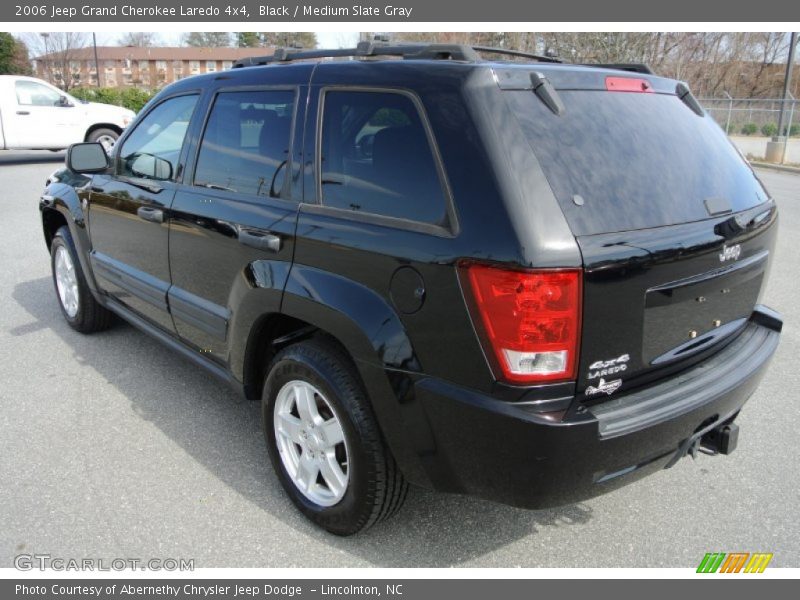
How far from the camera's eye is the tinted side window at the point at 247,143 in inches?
112

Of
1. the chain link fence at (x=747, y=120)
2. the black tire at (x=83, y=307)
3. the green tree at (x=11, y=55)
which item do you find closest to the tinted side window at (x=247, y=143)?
the black tire at (x=83, y=307)

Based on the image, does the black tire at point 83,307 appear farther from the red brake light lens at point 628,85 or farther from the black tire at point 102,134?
the black tire at point 102,134

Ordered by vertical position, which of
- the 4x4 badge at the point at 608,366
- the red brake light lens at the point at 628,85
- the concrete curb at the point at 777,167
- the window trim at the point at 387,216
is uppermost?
the red brake light lens at the point at 628,85

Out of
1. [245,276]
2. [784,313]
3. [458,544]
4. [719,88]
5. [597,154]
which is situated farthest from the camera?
[719,88]

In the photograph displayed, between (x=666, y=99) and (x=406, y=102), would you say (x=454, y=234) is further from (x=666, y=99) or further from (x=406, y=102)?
(x=666, y=99)

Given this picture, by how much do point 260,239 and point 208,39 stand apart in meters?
86.1

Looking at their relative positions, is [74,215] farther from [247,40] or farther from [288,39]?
A: [247,40]

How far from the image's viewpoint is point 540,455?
2.04m

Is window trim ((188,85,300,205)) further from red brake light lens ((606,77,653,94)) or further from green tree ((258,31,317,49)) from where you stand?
red brake light lens ((606,77,653,94))

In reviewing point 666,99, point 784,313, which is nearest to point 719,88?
point 784,313

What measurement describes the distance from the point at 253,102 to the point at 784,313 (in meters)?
4.75

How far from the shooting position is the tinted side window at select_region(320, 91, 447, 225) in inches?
88.7

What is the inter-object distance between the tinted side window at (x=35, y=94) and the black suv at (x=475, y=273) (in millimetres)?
15627

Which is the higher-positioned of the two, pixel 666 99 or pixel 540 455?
pixel 666 99
